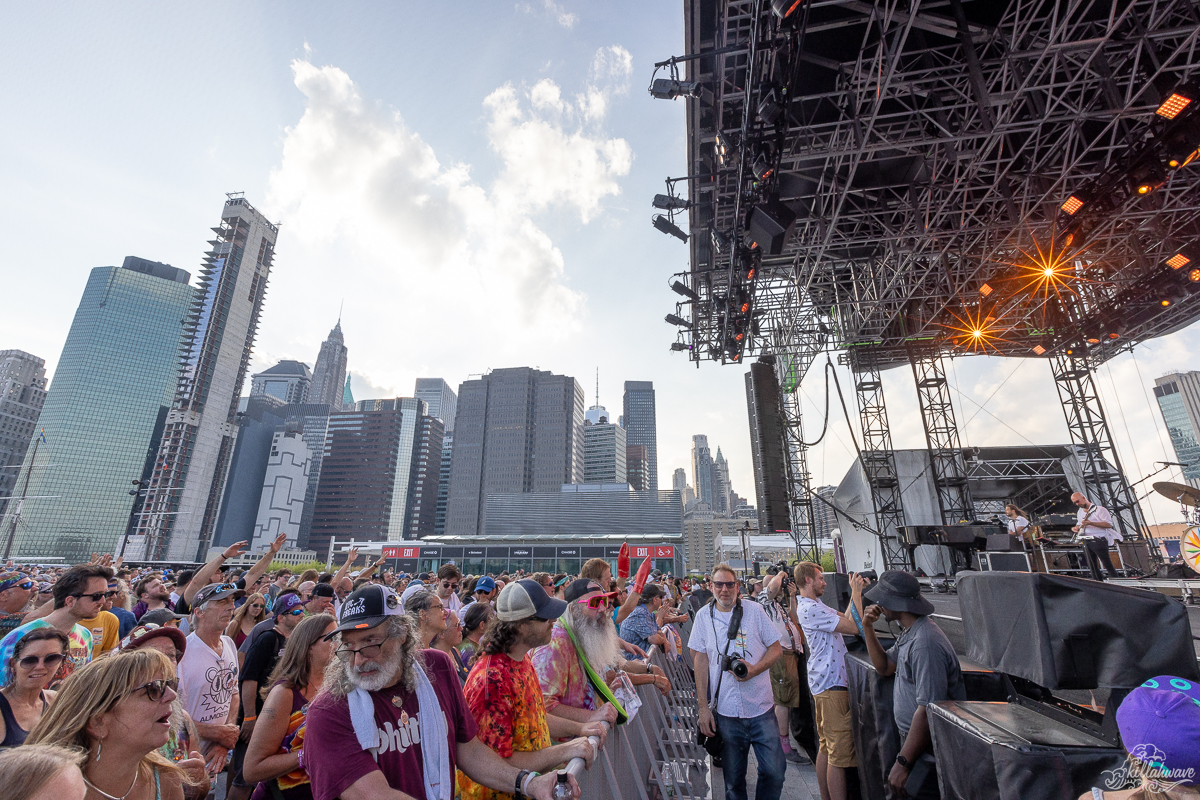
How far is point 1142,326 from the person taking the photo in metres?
16.8

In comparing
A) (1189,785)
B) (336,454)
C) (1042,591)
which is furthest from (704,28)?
(336,454)

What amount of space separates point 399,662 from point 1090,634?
3275 millimetres

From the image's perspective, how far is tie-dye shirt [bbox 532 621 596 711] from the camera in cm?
324

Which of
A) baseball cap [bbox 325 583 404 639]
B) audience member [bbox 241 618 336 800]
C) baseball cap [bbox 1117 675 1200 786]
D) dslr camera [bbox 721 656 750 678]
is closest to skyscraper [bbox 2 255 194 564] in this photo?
audience member [bbox 241 618 336 800]

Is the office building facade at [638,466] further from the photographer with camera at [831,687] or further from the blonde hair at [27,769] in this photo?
the blonde hair at [27,769]

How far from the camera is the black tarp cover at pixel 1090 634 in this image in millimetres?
2367

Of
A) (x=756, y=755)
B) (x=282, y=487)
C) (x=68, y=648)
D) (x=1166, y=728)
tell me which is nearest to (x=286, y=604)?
(x=68, y=648)

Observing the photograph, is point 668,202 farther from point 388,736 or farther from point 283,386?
point 283,386

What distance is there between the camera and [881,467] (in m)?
19.3

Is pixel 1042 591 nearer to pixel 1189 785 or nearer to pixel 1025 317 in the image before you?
pixel 1189 785

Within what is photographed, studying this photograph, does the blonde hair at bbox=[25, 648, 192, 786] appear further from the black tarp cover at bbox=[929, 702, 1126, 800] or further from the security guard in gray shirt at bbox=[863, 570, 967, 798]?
the security guard in gray shirt at bbox=[863, 570, 967, 798]

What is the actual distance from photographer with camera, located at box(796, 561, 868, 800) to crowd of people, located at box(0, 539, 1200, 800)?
17mm

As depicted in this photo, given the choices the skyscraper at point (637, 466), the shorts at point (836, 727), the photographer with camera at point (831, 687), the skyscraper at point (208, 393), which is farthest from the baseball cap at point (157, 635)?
the skyscraper at point (637, 466)

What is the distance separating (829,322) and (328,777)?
737 inches
